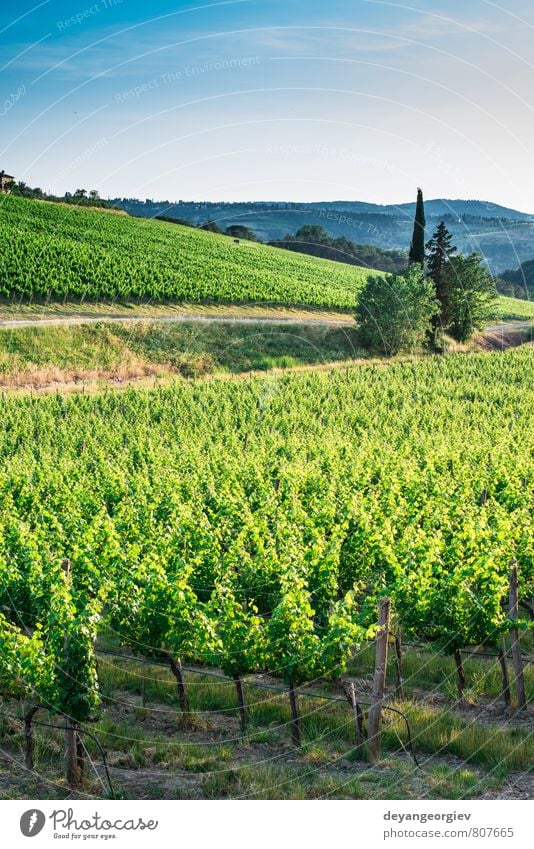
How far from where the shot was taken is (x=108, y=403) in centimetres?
4134

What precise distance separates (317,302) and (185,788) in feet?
219

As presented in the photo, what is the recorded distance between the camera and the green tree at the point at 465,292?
7275 cm

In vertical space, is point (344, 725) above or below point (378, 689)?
below

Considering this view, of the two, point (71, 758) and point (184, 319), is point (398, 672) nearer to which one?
point (71, 758)

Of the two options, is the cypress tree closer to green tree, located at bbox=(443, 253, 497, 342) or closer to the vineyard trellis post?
green tree, located at bbox=(443, 253, 497, 342)

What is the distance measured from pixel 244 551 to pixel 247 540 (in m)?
1.88

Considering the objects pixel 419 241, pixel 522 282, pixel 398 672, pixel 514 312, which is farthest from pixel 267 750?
pixel 522 282

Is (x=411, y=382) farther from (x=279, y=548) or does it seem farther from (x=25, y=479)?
(x=279, y=548)

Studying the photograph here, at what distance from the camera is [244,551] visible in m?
16.0

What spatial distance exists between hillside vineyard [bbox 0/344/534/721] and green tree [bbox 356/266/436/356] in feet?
91.9

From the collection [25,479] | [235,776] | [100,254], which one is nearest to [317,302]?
[100,254]

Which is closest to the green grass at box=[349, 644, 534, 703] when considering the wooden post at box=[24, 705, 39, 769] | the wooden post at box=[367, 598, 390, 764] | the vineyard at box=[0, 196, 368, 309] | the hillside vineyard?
the hillside vineyard

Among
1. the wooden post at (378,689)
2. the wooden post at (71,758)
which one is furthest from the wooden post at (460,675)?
the wooden post at (71,758)

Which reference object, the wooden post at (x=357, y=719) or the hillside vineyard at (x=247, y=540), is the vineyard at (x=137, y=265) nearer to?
the hillside vineyard at (x=247, y=540)
